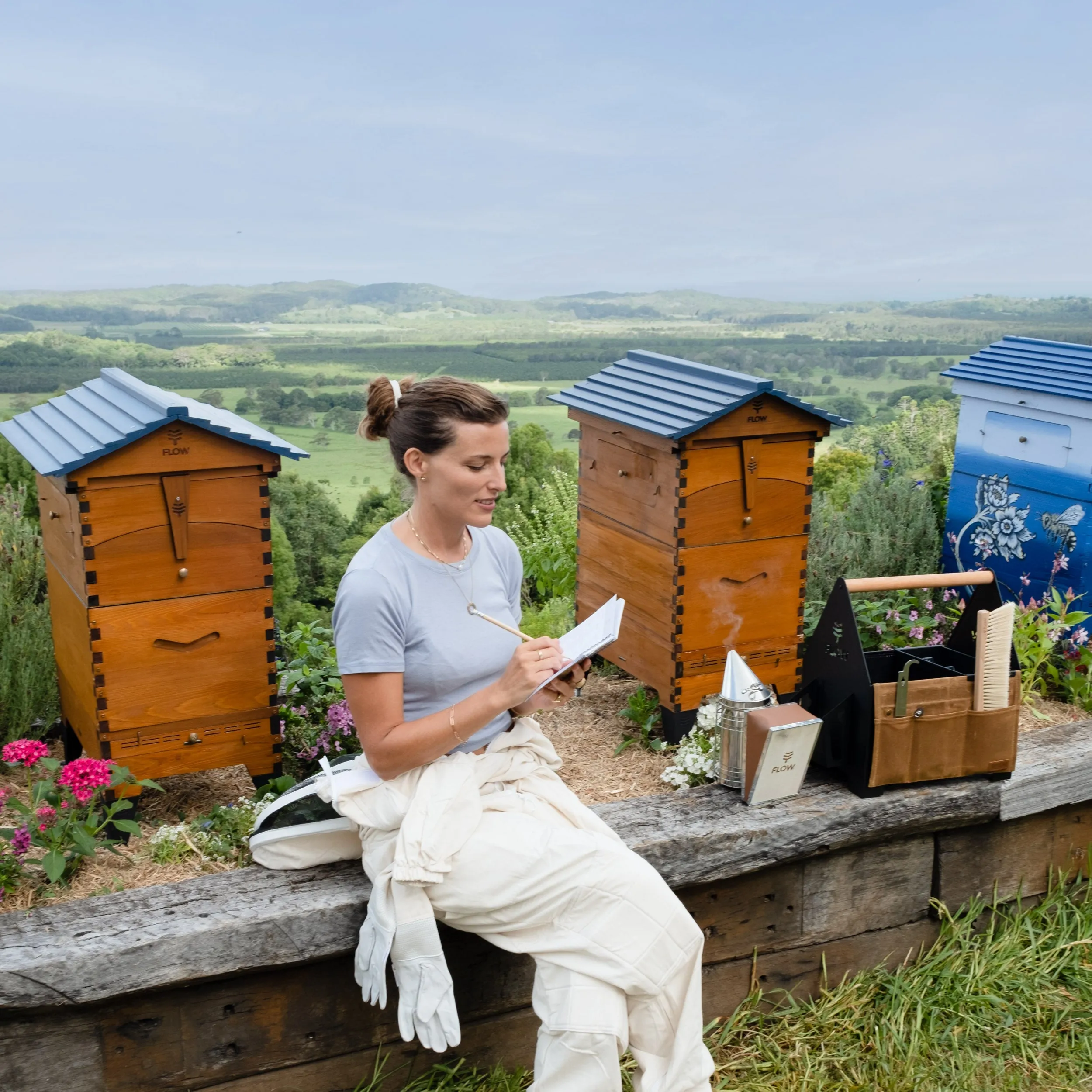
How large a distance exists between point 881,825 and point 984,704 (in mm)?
445

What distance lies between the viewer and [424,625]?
2.43 m

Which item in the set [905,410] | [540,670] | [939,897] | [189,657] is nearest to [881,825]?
[939,897]

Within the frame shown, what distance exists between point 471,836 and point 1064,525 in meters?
3.00

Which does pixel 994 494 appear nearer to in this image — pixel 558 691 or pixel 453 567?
pixel 558 691

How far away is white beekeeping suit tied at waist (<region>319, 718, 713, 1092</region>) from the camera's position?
2229 mm

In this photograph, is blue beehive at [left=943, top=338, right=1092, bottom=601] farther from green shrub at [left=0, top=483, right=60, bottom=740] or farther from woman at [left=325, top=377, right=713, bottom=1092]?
green shrub at [left=0, top=483, right=60, bottom=740]

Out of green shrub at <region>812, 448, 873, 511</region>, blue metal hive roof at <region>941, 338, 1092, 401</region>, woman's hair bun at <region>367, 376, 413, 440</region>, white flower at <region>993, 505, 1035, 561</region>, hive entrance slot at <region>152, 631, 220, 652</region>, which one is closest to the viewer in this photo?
woman's hair bun at <region>367, 376, 413, 440</region>

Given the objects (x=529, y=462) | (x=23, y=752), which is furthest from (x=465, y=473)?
(x=529, y=462)

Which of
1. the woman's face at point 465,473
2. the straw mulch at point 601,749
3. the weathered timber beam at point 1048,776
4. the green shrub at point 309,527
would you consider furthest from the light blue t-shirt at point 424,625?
the green shrub at point 309,527

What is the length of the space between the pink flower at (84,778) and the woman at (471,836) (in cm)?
61

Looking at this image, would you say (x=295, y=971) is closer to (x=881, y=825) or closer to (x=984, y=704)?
(x=881, y=825)

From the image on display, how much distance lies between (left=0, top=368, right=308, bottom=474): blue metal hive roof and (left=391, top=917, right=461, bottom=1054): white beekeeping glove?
1242 mm

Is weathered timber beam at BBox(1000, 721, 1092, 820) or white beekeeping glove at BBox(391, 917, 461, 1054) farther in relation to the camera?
weathered timber beam at BBox(1000, 721, 1092, 820)

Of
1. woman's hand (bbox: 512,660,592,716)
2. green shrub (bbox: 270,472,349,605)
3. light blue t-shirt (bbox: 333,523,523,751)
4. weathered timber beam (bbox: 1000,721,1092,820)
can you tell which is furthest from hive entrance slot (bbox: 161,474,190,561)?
green shrub (bbox: 270,472,349,605)
